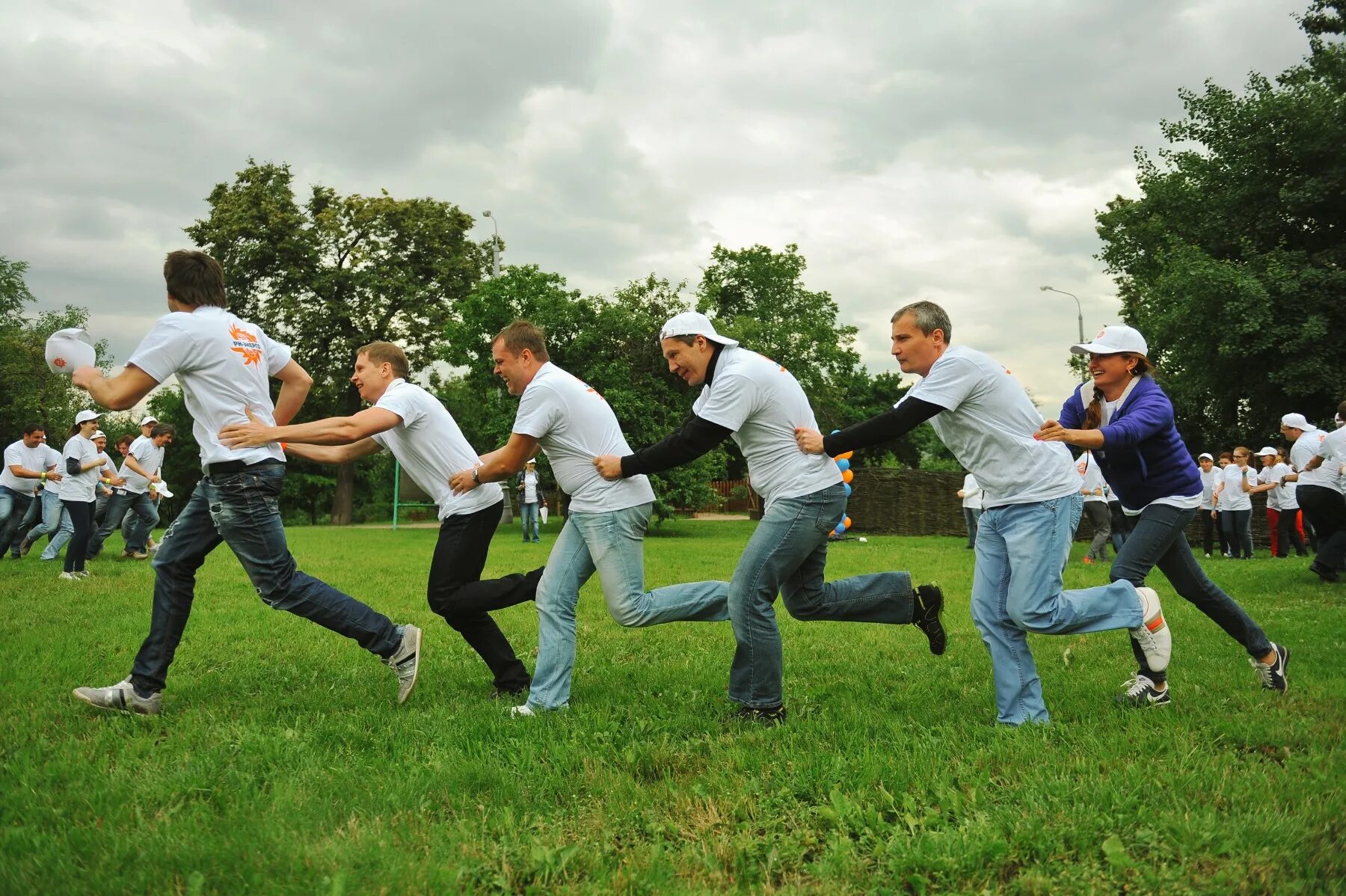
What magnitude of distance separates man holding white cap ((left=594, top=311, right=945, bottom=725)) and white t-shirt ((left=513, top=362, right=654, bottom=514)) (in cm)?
16

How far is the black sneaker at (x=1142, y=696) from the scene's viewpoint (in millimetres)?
5066

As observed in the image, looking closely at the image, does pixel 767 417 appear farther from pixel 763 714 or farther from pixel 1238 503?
pixel 1238 503

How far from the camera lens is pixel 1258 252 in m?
28.3

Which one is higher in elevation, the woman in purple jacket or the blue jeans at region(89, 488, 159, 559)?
the woman in purple jacket

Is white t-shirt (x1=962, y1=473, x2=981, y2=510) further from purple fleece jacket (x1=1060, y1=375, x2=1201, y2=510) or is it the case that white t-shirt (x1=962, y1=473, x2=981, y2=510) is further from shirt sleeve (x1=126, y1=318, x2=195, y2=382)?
shirt sleeve (x1=126, y1=318, x2=195, y2=382)

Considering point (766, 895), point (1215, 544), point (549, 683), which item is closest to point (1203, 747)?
point (766, 895)

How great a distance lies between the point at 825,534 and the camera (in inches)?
191

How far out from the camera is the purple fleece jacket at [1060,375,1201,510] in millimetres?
4902

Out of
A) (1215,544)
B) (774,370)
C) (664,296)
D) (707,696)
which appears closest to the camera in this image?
(774,370)

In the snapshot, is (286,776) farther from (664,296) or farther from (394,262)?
(394,262)

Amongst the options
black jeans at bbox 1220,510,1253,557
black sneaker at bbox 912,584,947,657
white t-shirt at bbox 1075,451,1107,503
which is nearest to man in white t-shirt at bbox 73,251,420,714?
black sneaker at bbox 912,584,947,657

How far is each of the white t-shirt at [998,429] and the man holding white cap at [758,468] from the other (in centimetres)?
61

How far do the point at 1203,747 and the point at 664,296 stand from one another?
91.7 feet

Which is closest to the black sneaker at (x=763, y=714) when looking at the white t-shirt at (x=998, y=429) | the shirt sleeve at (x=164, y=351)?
the white t-shirt at (x=998, y=429)
